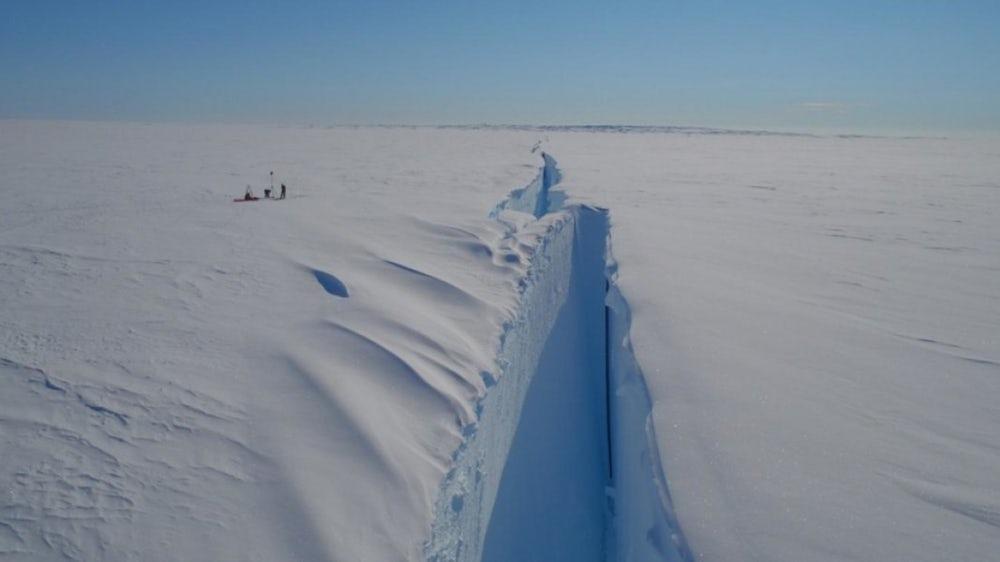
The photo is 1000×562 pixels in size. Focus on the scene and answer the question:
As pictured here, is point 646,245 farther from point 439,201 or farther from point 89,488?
point 89,488

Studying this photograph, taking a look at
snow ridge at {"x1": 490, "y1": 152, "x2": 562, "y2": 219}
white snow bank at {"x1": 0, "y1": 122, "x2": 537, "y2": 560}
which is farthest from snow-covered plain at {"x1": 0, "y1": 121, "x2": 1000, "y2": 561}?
snow ridge at {"x1": 490, "y1": 152, "x2": 562, "y2": 219}

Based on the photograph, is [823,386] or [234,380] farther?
[823,386]

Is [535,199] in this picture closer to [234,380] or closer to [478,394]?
[478,394]

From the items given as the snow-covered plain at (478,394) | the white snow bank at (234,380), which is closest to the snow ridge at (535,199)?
the snow-covered plain at (478,394)

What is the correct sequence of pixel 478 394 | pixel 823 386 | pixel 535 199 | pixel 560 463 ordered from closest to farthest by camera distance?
pixel 823 386 → pixel 478 394 → pixel 560 463 → pixel 535 199

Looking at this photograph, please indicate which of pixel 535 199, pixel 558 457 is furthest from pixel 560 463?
pixel 535 199

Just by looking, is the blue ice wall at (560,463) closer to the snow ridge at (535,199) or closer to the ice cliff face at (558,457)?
the ice cliff face at (558,457)

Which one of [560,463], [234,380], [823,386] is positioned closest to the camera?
[234,380]
